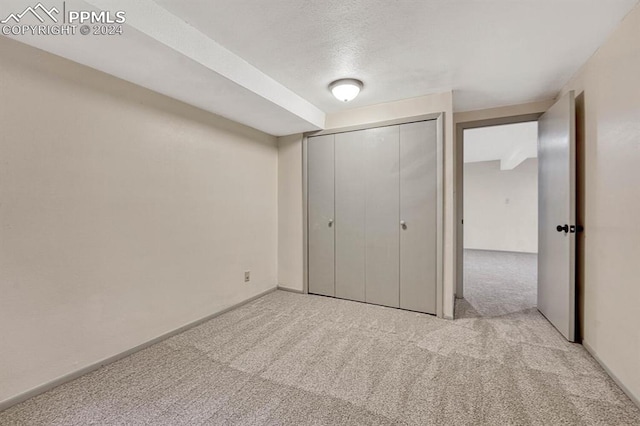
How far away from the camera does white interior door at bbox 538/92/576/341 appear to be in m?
2.29

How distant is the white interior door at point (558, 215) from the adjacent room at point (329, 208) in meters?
0.03

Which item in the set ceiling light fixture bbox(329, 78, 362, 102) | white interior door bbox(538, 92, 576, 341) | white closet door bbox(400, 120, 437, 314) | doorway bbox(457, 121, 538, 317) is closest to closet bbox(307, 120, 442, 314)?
white closet door bbox(400, 120, 437, 314)

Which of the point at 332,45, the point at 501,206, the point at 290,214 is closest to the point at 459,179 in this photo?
the point at 290,214

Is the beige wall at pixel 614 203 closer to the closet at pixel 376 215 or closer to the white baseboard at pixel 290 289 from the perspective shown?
the closet at pixel 376 215

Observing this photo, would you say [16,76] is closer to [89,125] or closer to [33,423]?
[89,125]

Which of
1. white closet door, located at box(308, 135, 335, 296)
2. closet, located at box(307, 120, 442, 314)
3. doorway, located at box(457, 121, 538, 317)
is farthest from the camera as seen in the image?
doorway, located at box(457, 121, 538, 317)

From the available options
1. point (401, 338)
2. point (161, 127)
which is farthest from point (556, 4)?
point (161, 127)

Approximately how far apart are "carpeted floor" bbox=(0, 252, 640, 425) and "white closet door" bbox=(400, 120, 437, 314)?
1.09 feet

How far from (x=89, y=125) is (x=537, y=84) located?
12.5 feet

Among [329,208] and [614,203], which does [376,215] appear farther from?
[614,203]

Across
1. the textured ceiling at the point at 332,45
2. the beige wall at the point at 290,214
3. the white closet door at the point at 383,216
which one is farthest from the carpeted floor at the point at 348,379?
the textured ceiling at the point at 332,45

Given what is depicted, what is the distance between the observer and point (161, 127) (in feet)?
7.81

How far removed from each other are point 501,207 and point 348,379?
720cm

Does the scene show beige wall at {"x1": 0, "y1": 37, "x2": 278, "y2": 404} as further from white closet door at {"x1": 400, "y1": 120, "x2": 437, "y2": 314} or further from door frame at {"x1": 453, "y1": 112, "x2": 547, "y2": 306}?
door frame at {"x1": 453, "y1": 112, "x2": 547, "y2": 306}
